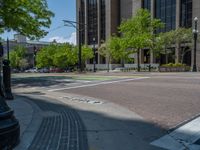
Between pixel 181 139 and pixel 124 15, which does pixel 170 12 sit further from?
pixel 181 139

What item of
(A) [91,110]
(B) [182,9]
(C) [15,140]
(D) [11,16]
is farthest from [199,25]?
(C) [15,140]

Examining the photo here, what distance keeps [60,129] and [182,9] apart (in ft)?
194

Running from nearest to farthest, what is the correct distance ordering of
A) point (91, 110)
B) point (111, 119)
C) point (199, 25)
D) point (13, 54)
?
1. point (111, 119)
2. point (91, 110)
3. point (199, 25)
4. point (13, 54)

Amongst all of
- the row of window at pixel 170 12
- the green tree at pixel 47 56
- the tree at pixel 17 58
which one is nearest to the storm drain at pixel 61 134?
the row of window at pixel 170 12

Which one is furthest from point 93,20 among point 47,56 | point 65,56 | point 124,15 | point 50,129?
point 50,129

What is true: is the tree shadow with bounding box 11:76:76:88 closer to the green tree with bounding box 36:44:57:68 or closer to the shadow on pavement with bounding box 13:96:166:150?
the shadow on pavement with bounding box 13:96:166:150

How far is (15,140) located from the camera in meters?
3.72

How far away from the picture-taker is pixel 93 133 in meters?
6.84

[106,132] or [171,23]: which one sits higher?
[171,23]

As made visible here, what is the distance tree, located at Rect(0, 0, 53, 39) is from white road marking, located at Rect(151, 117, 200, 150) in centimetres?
1969

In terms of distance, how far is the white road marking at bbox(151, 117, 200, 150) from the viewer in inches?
227

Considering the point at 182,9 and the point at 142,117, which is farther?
the point at 182,9

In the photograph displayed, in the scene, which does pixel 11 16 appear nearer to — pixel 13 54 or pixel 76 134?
pixel 76 134

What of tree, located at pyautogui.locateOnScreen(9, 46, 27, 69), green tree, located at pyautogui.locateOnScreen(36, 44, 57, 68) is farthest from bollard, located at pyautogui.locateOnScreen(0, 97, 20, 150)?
tree, located at pyautogui.locateOnScreen(9, 46, 27, 69)
